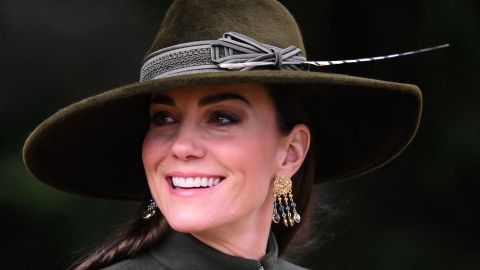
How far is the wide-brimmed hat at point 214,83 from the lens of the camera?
2.79m

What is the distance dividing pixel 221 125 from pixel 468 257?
2539mm

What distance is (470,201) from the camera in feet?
16.5

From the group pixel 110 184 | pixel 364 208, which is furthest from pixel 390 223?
pixel 110 184

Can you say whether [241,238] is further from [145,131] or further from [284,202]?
[145,131]

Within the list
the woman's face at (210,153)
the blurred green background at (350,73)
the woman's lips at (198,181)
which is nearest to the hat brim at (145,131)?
the woman's face at (210,153)

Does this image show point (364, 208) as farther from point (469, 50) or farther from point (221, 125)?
point (221, 125)

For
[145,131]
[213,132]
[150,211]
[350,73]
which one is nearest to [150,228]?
[150,211]

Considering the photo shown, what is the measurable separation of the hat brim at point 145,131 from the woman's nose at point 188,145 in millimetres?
143

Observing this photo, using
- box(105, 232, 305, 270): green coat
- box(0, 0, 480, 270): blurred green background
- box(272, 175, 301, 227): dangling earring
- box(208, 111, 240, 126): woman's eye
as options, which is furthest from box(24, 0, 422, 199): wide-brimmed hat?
box(0, 0, 480, 270): blurred green background

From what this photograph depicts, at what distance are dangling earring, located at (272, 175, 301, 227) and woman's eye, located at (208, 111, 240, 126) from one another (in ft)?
0.84

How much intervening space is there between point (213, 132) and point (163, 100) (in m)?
0.17

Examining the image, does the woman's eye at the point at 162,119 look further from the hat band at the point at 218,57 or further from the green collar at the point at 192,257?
the green collar at the point at 192,257

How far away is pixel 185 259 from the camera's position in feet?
9.71

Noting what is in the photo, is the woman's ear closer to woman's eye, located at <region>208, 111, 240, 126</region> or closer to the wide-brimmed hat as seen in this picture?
the wide-brimmed hat
